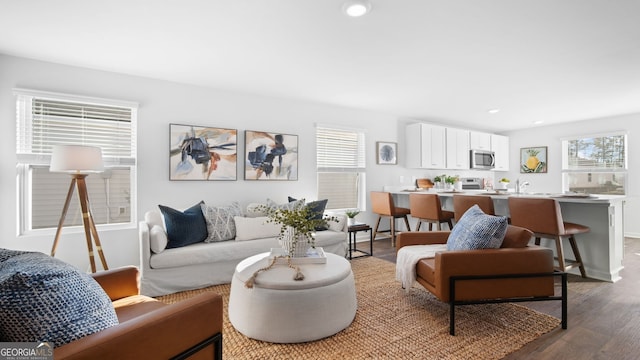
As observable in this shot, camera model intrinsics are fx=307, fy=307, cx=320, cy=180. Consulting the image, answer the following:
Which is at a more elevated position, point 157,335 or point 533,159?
point 533,159

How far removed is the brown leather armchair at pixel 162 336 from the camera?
961 millimetres

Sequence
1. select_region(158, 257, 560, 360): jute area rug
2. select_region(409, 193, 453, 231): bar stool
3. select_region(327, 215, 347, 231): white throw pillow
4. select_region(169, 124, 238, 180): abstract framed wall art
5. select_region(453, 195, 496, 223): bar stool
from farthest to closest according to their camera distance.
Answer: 1. select_region(409, 193, 453, 231): bar stool
2. select_region(327, 215, 347, 231): white throw pillow
3. select_region(169, 124, 238, 180): abstract framed wall art
4. select_region(453, 195, 496, 223): bar stool
5. select_region(158, 257, 560, 360): jute area rug

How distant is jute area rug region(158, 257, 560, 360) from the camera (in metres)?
1.88

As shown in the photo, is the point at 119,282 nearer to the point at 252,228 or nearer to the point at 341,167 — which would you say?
the point at 252,228

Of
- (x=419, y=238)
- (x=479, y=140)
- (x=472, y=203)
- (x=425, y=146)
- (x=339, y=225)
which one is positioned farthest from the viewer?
(x=479, y=140)

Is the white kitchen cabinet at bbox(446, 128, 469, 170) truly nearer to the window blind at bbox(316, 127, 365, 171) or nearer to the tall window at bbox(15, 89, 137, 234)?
the window blind at bbox(316, 127, 365, 171)

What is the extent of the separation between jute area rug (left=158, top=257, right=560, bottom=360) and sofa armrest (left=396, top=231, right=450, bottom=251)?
0.47 metres

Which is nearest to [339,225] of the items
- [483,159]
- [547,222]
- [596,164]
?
[547,222]

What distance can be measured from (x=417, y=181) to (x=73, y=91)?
5467 millimetres

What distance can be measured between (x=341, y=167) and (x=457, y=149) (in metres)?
2.84

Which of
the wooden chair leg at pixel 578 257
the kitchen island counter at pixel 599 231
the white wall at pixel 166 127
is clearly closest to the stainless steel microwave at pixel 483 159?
the white wall at pixel 166 127

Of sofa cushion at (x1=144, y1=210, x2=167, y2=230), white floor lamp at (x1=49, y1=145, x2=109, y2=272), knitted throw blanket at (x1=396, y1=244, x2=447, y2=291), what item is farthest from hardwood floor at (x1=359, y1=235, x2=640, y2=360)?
white floor lamp at (x1=49, y1=145, x2=109, y2=272)

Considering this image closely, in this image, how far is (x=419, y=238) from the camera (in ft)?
9.58

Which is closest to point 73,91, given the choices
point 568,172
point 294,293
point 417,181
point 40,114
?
point 40,114
